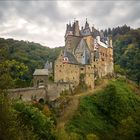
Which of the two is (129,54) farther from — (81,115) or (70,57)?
(81,115)

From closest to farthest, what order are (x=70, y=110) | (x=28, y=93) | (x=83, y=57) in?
(x=28, y=93) → (x=70, y=110) → (x=83, y=57)

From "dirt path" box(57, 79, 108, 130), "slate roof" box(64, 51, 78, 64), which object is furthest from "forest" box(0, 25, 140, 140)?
"slate roof" box(64, 51, 78, 64)

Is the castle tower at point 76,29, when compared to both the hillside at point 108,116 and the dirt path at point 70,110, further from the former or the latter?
the dirt path at point 70,110

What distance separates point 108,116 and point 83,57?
13.6m

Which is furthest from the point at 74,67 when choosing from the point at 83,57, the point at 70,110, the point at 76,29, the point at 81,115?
the point at 76,29

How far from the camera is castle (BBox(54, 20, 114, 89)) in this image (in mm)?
63812

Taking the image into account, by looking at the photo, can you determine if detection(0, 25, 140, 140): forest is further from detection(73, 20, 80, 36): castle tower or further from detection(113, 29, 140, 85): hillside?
detection(113, 29, 140, 85): hillside

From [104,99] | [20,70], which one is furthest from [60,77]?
[20,70]

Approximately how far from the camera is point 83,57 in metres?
67.8

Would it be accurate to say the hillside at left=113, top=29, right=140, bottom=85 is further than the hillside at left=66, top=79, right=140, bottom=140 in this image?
Yes

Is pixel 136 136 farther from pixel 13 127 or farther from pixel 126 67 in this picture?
pixel 126 67

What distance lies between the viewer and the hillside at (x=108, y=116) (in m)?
54.7

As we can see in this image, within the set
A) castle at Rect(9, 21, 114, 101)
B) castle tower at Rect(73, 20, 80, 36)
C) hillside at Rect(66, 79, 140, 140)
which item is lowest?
hillside at Rect(66, 79, 140, 140)

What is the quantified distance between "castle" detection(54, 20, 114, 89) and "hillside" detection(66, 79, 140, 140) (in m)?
4.45
